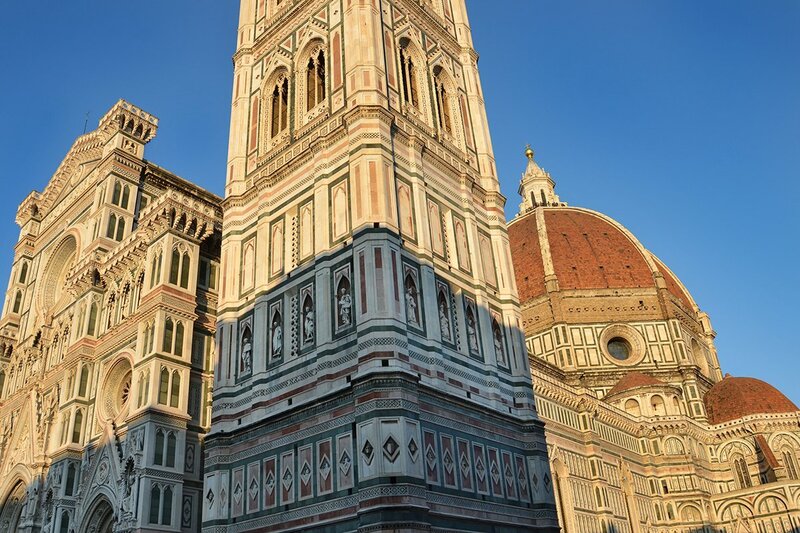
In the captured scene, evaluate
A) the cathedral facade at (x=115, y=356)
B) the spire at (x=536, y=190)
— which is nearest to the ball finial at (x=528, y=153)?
the spire at (x=536, y=190)

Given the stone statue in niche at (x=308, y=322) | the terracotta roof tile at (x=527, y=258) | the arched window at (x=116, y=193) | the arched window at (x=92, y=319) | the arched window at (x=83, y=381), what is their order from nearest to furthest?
1. the stone statue in niche at (x=308, y=322)
2. the arched window at (x=83, y=381)
3. the arched window at (x=92, y=319)
4. the arched window at (x=116, y=193)
5. the terracotta roof tile at (x=527, y=258)

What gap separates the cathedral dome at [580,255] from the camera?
6550 centimetres

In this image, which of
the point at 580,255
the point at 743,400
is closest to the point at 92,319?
the point at 743,400

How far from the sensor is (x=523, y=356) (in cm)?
1973

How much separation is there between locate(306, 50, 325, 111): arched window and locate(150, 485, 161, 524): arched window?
39.7 feet

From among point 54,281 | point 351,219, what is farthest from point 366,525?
point 54,281

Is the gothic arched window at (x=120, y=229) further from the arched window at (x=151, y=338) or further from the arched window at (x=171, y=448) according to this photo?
the arched window at (x=171, y=448)

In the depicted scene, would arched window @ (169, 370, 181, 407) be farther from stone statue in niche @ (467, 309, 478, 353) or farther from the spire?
the spire

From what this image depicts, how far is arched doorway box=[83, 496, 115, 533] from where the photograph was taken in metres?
21.8

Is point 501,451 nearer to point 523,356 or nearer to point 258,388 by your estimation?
point 523,356

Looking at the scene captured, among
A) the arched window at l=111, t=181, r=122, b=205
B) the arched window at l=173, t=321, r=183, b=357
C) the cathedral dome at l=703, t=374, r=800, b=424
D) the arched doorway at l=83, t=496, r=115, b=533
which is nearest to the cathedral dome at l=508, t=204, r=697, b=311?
the cathedral dome at l=703, t=374, r=800, b=424

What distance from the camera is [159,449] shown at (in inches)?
827

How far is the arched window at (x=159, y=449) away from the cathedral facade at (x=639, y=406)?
78.3 ft

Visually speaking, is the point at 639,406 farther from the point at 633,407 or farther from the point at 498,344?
the point at 498,344
